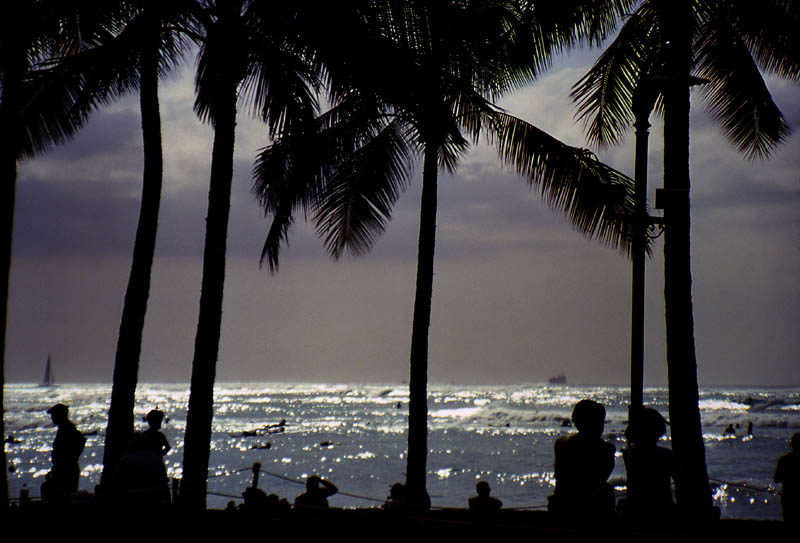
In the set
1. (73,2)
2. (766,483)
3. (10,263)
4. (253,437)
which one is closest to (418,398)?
(10,263)

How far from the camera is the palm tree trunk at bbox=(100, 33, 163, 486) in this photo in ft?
38.9

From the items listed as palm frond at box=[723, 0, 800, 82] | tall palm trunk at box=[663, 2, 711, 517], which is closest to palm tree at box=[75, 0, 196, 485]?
tall palm trunk at box=[663, 2, 711, 517]

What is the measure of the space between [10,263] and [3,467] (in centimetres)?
252

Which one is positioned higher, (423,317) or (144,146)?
(144,146)

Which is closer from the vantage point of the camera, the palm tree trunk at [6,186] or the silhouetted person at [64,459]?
the palm tree trunk at [6,186]

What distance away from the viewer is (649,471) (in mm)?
6805

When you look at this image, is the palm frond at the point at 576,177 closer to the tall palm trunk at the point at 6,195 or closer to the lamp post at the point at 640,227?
the lamp post at the point at 640,227

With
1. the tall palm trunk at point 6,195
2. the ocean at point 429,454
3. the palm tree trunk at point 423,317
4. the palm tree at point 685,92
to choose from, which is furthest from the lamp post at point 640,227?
the ocean at point 429,454

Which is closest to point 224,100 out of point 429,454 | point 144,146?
point 144,146

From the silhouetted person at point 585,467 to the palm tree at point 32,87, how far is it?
6691mm

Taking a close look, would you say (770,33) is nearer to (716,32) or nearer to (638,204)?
(716,32)

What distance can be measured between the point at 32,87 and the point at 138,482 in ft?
22.4

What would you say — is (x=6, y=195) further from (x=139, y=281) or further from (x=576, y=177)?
(x=576, y=177)

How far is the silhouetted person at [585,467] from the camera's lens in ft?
20.9
